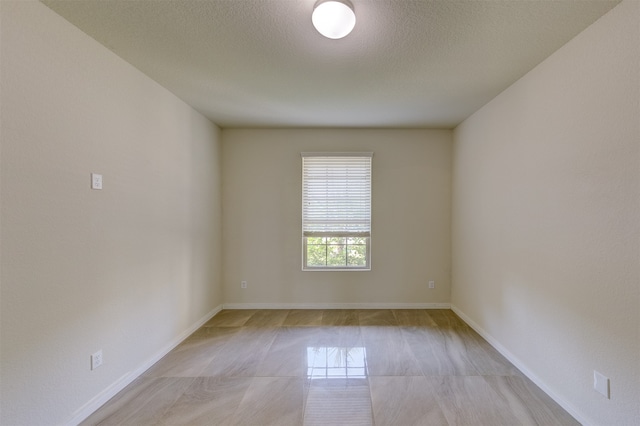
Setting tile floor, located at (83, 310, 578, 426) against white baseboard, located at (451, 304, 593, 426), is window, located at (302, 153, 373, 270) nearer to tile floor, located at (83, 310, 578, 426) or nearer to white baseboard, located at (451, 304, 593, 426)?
tile floor, located at (83, 310, 578, 426)

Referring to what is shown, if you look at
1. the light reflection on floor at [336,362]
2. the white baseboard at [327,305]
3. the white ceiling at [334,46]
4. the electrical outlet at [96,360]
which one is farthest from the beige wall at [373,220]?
the electrical outlet at [96,360]

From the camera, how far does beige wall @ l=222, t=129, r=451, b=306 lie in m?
4.07

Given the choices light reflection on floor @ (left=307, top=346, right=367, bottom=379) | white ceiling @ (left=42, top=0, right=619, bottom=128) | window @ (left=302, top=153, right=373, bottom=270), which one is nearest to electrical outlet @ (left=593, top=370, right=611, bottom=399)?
light reflection on floor @ (left=307, top=346, right=367, bottom=379)

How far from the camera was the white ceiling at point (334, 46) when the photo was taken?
1665 millimetres

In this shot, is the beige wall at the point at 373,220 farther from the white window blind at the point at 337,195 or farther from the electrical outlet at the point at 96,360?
the electrical outlet at the point at 96,360

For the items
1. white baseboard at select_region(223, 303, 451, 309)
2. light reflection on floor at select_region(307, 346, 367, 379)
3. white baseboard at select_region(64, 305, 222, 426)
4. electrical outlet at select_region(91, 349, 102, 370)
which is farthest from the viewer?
white baseboard at select_region(223, 303, 451, 309)

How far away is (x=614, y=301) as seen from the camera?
1.65m

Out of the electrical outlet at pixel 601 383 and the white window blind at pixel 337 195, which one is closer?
the electrical outlet at pixel 601 383

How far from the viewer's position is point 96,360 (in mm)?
1968

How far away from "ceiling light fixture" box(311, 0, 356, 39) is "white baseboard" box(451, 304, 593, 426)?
2981 mm

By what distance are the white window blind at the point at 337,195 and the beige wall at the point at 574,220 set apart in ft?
5.39

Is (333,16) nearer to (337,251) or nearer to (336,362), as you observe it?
(336,362)

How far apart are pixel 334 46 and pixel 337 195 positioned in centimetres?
229

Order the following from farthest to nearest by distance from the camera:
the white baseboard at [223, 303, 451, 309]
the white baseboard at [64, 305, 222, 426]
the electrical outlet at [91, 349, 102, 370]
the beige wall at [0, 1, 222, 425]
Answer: the white baseboard at [223, 303, 451, 309] < the electrical outlet at [91, 349, 102, 370] < the white baseboard at [64, 305, 222, 426] < the beige wall at [0, 1, 222, 425]
